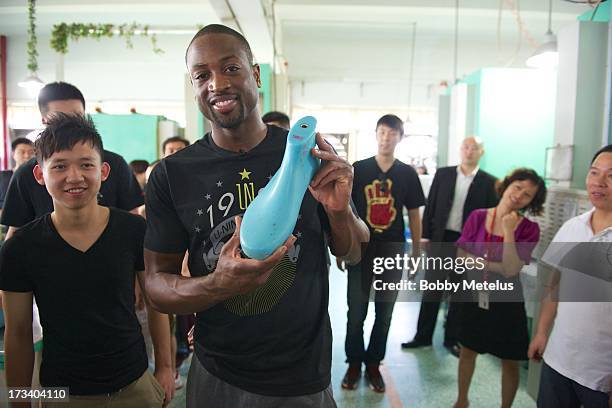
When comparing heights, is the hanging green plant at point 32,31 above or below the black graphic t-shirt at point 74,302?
above

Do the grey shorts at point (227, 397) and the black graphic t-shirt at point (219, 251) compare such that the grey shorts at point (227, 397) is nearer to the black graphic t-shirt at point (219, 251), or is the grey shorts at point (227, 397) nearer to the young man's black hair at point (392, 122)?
the black graphic t-shirt at point (219, 251)

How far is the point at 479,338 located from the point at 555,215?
972mm

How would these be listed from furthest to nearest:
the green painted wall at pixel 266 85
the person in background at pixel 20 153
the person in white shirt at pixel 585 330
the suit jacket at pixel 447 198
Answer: the green painted wall at pixel 266 85
the person in background at pixel 20 153
the suit jacket at pixel 447 198
the person in white shirt at pixel 585 330

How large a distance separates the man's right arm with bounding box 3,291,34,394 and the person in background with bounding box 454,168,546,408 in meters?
1.74

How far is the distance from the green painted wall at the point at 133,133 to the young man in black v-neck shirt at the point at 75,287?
13.3 feet

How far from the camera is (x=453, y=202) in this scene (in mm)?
2836

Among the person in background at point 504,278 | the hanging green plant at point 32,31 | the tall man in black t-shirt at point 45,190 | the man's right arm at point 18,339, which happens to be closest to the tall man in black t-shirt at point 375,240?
the person in background at point 504,278

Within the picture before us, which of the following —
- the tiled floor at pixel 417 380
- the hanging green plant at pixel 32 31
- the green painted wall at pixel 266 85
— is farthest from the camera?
the green painted wall at pixel 266 85

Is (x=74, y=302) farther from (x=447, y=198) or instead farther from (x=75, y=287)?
(x=447, y=198)

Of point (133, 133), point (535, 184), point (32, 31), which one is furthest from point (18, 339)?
point (133, 133)

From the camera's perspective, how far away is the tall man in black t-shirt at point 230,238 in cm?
84

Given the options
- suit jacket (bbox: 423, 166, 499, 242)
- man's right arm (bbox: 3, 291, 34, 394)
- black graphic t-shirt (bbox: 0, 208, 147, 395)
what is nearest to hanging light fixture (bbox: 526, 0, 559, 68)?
suit jacket (bbox: 423, 166, 499, 242)

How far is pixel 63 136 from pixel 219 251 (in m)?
0.61

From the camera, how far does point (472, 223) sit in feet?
6.83
